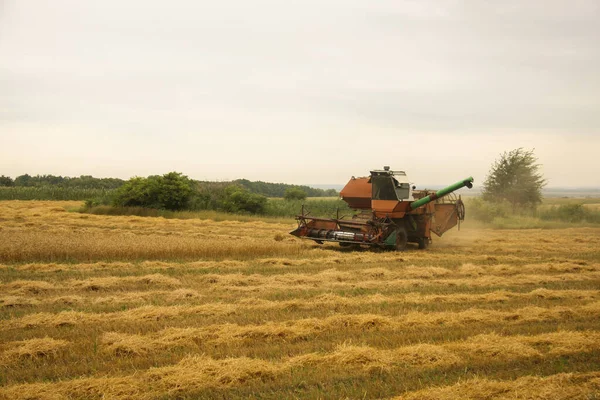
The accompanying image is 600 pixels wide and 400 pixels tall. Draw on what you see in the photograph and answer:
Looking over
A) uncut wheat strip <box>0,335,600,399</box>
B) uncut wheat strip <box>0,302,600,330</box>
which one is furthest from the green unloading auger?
uncut wheat strip <box>0,335,600,399</box>

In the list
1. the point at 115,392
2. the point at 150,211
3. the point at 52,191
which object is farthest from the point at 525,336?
the point at 52,191

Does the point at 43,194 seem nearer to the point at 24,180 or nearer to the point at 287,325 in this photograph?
the point at 24,180

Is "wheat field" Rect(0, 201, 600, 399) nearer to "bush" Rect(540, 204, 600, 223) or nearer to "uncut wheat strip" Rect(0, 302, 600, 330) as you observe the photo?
"uncut wheat strip" Rect(0, 302, 600, 330)

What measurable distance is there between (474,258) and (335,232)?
13.0 ft

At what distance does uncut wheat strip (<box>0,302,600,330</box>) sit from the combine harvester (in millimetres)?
7794

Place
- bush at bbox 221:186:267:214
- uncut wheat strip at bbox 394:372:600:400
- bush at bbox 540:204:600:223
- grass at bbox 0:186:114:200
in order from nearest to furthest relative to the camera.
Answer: uncut wheat strip at bbox 394:372:600:400 → bush at bbox 221:186:267:214 → bush at bbox 540:204:600:223 → grass at bbox 0:186:114:200

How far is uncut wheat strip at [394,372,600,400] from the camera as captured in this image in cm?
506

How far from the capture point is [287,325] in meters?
7.61

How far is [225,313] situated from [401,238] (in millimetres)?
9672

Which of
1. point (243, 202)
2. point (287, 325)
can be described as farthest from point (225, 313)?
point (243, 202)

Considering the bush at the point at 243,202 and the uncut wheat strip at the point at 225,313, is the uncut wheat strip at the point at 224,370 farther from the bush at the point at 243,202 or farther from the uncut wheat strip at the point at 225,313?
the bush at the point at 243,202

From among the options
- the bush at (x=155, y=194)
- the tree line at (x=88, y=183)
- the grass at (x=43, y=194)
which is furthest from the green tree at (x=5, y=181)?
the bush at (x=155, y=194)

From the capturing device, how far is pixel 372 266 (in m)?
13.6

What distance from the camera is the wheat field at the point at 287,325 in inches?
214
